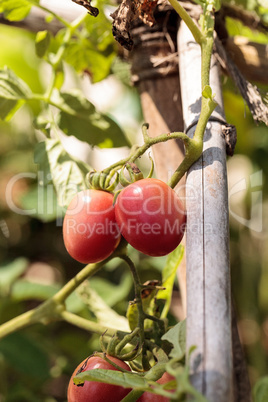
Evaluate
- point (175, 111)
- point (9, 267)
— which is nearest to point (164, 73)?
point (175, 111)

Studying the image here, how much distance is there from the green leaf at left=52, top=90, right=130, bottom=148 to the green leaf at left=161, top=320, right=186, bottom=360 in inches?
20.5

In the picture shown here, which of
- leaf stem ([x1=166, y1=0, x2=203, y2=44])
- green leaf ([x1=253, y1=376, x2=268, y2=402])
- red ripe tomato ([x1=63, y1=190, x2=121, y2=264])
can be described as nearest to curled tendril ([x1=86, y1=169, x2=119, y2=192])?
red ripe tomato ([x1=63, y1=190, x2=121, y2=264])

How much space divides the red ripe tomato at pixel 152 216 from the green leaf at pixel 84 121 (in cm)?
39

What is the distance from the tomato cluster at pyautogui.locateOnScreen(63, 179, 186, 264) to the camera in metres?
0.58

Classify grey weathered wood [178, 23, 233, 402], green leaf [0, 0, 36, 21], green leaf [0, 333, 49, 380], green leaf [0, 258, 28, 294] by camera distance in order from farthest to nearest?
1. green leaf [0, 258, 28, 294]
2. green leaf [0, 333, 49, 380]
3. green leaf [0, 0, 36, 21]
4. grey weathered wood [178, 23, 233, 402]

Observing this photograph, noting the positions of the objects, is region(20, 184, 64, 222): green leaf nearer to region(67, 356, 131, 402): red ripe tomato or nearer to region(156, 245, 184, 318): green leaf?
region(156, 245, 184, 318): green leaf

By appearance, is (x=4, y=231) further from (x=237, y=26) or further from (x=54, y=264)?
(x=237, y=26)

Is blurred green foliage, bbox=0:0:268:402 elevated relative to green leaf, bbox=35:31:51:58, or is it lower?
lower

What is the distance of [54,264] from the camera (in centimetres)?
163

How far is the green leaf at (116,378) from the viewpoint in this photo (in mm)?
475

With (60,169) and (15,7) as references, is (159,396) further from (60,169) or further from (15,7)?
(15,7)

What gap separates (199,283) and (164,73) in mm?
510

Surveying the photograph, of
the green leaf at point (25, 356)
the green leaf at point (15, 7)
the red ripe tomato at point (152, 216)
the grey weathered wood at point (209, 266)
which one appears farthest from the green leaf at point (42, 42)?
the green leaf at point (25, 356)

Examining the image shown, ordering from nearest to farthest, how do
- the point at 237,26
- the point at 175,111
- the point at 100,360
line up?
the point at 100,360 < the point at 175,111 < the point at 237,26
